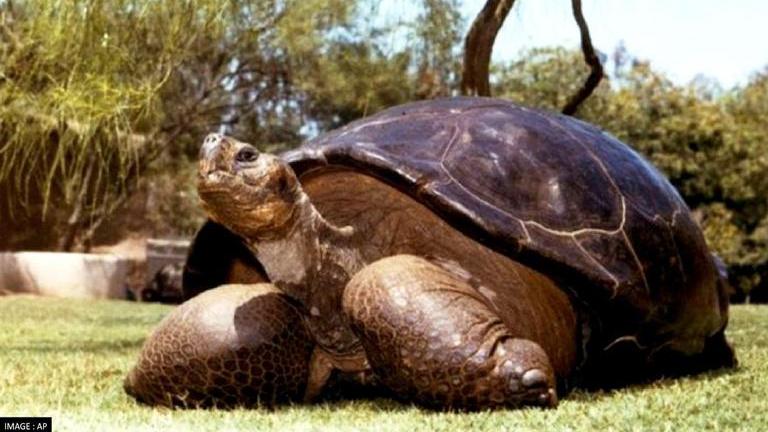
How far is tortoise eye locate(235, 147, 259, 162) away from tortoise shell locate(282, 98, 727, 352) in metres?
0.34

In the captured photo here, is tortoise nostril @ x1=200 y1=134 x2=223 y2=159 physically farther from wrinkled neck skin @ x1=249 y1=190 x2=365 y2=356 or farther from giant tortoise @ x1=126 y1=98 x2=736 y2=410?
wrinkled neck skin @ x1=249 y1=190 x2=365 y2=356

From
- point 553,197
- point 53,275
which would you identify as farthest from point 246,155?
point 53,275

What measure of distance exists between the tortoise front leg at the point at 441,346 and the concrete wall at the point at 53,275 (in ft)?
42.3

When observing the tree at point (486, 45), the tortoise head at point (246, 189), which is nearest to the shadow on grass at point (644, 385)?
the tortoise head at point (246, 189)

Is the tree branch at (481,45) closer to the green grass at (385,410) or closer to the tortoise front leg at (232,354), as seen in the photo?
the green grass at (385,410)

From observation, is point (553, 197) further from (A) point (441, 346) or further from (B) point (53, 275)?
(B) point (53, 275)

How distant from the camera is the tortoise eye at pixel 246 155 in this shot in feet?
9.68

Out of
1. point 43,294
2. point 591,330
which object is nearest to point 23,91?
point 591,330

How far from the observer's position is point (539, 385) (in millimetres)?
2824

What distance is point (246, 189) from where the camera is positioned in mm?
2936

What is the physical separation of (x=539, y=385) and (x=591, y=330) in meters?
0.63

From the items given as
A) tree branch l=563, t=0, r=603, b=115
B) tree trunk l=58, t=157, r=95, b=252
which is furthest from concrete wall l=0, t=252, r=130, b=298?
tree branch l=563, t=0, r=603, b=115

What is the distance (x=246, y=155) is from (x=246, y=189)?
90 mm

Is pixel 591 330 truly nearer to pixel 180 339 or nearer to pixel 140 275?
pixel 180 339
